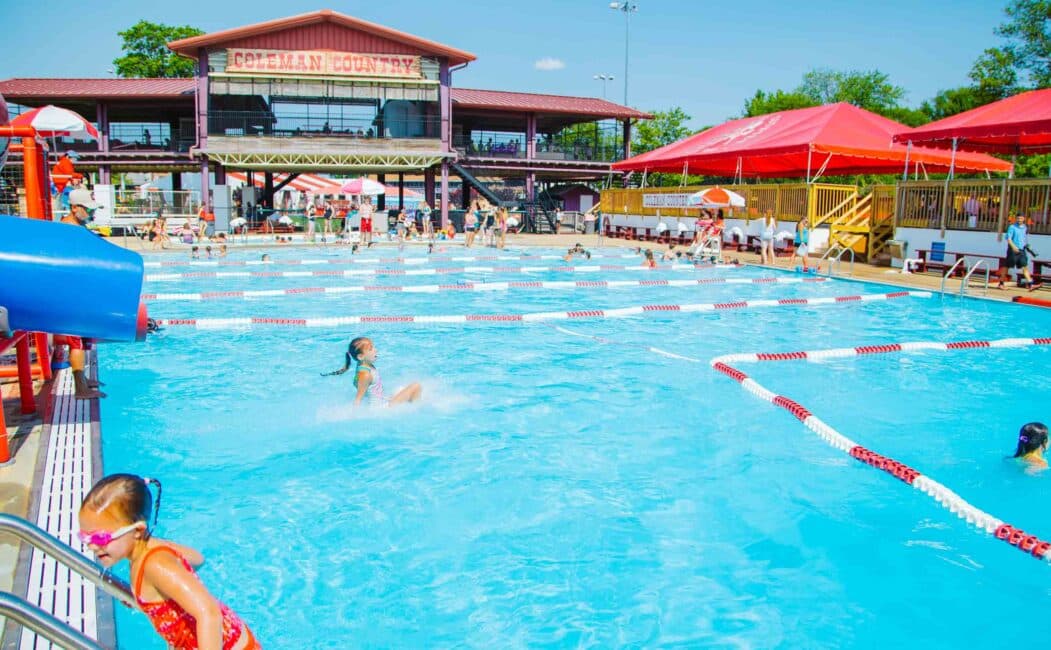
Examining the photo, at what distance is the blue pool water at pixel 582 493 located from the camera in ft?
13.6

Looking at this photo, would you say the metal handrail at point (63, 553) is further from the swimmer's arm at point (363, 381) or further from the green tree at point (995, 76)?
the green tree at point (995, 76)

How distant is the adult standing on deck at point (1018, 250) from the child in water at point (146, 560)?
1717 centimetres

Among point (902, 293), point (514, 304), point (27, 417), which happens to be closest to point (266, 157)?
point (514, 304)

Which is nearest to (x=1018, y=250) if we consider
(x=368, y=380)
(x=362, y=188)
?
(x=368, y=380)

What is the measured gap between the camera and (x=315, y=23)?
3062cm

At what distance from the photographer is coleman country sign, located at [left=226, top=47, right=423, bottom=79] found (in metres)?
30.2

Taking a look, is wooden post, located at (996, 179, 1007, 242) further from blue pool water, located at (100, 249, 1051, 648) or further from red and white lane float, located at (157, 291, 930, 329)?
blue pool water, located at (100, 249, 1051, 648)

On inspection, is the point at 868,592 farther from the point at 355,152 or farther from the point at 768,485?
the point at 355,152

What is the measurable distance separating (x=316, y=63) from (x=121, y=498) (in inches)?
1225

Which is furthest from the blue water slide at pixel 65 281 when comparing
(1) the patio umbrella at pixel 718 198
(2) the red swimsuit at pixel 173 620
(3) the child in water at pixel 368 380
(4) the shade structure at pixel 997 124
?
(1) the patio umbrella at pixel 718 198

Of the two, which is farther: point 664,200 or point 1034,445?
point 664,200

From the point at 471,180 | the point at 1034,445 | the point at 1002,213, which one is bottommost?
the point at 1034,445

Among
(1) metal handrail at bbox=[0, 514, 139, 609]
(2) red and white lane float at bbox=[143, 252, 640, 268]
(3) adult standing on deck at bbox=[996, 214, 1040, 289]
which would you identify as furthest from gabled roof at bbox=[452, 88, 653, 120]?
(1) metal handrail at bbox=[0, 514, 139, 609]

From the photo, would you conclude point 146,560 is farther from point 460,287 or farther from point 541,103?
point 541,103
